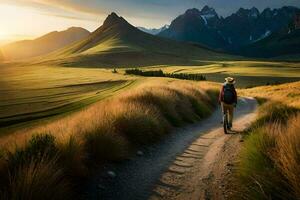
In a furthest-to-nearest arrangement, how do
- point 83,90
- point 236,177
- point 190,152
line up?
point 83,90 < point 190,152 < point 236,177

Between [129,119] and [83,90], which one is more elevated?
[129,119]

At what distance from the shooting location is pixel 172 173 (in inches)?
436

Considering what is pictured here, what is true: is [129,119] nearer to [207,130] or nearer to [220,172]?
[220,172]

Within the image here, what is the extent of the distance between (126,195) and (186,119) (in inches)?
496

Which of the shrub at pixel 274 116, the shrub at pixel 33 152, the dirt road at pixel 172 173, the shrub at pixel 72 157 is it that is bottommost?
the dirt road at pixel 172 173

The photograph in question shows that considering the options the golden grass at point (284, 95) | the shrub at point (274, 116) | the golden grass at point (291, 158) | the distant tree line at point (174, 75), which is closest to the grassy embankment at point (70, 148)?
the shrub at point (274, 116)

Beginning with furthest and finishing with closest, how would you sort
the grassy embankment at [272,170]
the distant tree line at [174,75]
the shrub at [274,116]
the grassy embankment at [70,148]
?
the distant tree line at [174,75] < the shrub at [274,116] < the grassy embankment at [70,148] < the grassy embankment at [272,170]

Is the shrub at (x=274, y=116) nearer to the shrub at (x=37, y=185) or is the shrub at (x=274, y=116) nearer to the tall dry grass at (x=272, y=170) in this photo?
the tall dry grass at (x=272, y=170)

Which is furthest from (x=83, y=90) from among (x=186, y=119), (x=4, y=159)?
(x=4, y=159)

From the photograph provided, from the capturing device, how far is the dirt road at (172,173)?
939cm

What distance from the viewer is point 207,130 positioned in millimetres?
19562

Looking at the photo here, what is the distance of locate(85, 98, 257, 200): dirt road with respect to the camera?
9.39 meters

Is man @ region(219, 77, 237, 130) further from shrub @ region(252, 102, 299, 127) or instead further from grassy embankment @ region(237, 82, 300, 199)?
grassy embankment @ region(237, 82, 300, 199)

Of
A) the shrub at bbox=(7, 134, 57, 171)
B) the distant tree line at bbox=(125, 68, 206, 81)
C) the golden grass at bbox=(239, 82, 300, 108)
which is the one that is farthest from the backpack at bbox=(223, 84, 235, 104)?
the distant tree line at bbox=(125, 68, 206, 81)
